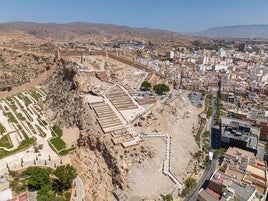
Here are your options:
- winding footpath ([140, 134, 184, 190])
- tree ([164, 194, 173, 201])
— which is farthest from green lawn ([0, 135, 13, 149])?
tree ([164, 194, 173, 201])

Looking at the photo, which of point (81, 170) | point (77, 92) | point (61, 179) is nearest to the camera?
point (61, 179)

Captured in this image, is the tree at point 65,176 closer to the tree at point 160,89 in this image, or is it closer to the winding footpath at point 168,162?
the winding footpath at point 168,162

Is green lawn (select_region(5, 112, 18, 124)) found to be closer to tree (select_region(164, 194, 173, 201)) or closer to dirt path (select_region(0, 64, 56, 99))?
dirt path (select_region(0, 64, 56, 99))

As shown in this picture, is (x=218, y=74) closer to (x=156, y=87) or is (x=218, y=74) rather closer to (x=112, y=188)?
(x=156, y=87)

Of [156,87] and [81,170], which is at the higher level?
[156,87]

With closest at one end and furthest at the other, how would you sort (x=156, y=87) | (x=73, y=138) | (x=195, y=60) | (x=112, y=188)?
1. (x=112, y=188)
2. (x=73, y=138)
3. (x=156, y=87)
4. (x=195, y=60)

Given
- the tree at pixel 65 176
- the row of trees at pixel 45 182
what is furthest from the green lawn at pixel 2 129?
the tree at pixel 65 176

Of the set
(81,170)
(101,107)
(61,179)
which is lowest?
(81,170)

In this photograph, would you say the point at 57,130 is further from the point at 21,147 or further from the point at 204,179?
the point at 204,179

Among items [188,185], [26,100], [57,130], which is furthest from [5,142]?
[188,185]

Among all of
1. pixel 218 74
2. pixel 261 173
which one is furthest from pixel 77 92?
pixel 218 74
